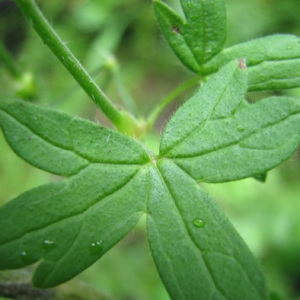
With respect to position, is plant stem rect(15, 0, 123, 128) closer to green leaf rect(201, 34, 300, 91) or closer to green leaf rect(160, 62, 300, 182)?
green leaf rect(160, 62, 300, 182)

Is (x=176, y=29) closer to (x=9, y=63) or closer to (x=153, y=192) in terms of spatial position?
(x=153, y=192)

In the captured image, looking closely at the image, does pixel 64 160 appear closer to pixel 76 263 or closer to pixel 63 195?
pixel 63 195

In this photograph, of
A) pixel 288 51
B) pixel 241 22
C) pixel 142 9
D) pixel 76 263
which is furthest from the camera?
pixel 142 9

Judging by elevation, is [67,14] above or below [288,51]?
above

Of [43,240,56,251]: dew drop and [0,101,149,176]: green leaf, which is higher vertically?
[0,101,149,176]: green leaf

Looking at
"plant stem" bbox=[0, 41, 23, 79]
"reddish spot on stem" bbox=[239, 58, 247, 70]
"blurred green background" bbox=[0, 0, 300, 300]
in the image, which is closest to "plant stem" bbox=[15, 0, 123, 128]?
"reddish spot on stem" bbox=[239, 58, 247, 70]

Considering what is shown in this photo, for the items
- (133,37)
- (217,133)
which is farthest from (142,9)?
(217,133)

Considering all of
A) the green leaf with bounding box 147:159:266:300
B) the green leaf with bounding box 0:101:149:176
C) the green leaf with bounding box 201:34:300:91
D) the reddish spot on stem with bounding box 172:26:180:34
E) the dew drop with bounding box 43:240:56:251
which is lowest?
the green leaf with bounding box 147:159:266:300

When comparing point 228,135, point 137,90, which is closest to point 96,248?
point 228,135
